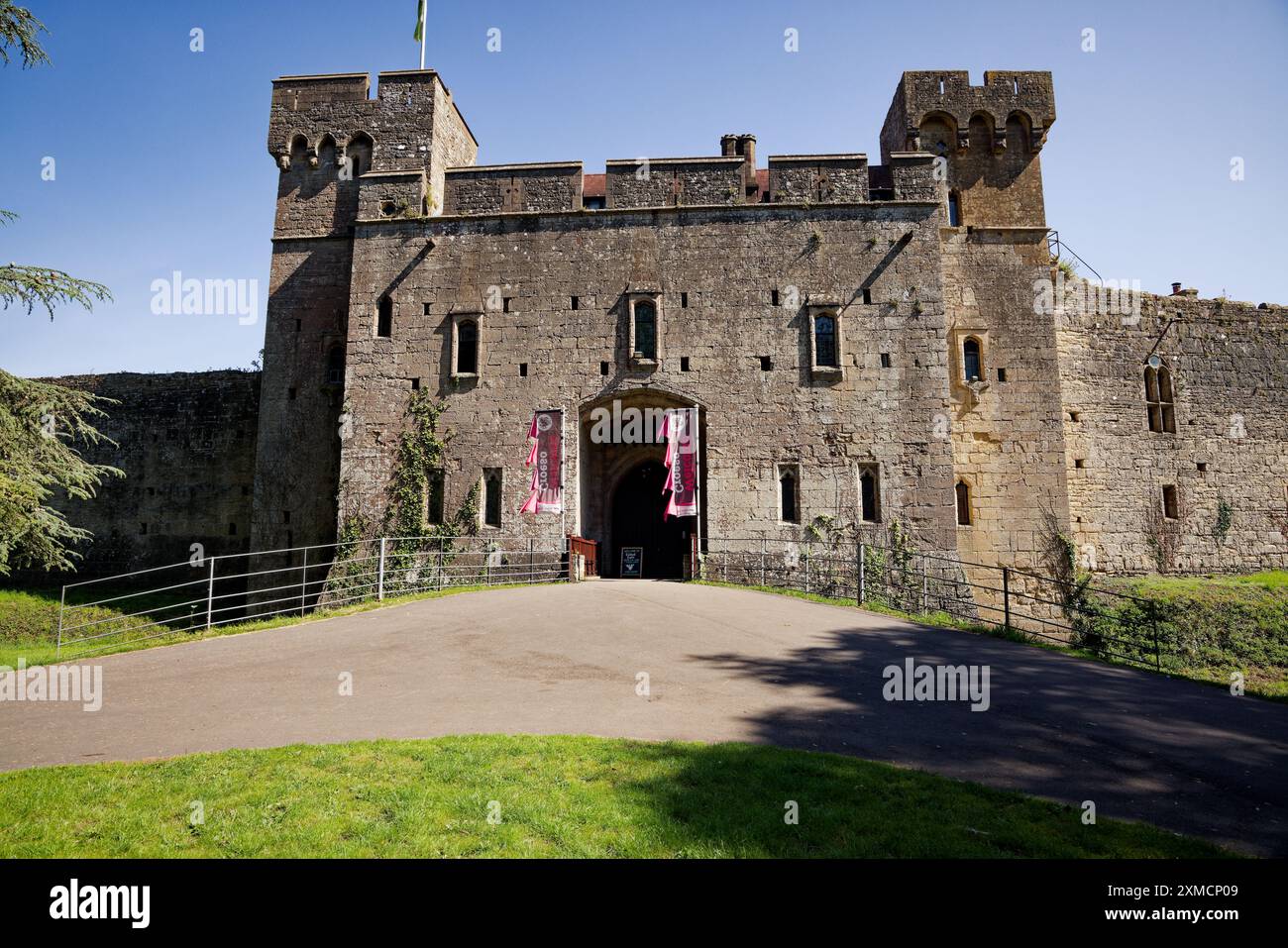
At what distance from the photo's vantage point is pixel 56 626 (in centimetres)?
2012

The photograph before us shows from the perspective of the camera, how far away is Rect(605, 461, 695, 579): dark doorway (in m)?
20.8

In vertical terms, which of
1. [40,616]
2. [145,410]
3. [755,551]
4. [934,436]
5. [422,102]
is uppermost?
[422,102]

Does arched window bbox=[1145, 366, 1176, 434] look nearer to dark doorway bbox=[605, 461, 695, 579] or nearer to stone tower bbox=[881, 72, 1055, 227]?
stone tower bbox=[881, 72, 1055, 227]

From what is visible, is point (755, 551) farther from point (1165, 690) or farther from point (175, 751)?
point (175, 751)

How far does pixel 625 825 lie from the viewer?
4.48m

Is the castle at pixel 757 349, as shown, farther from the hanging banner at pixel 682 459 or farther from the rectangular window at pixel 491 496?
the hanging banner at pixel 682 459

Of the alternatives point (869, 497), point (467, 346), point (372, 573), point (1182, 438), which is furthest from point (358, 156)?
point (1182, 438)

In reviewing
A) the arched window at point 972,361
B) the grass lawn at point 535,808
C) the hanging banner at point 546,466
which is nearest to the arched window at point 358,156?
the hanging banner at point 546,466

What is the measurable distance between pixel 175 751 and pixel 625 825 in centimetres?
444

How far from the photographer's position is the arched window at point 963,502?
1952cm

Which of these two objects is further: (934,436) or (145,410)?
(145,410)

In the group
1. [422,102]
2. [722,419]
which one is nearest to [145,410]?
[422,102]

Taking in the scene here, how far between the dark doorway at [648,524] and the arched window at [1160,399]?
15398 millimetres
